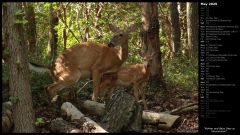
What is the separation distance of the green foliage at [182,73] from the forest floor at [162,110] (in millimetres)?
327

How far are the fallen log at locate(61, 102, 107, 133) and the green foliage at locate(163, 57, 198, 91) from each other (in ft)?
10.7

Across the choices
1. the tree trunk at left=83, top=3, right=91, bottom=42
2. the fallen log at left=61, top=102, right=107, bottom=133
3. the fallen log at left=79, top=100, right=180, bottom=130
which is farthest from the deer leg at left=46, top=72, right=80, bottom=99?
the tree trunk at left=83, top=3, right=91, bottom=42

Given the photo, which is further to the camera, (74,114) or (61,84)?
(61,84)

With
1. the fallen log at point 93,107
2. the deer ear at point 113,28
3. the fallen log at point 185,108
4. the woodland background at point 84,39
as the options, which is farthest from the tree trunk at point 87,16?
the fallen log at point 185,108

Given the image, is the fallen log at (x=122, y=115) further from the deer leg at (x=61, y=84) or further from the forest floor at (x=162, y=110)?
the deer leg at (x=61, y=84)

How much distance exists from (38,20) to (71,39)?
→ 1856 mm

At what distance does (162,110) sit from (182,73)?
9.16ft

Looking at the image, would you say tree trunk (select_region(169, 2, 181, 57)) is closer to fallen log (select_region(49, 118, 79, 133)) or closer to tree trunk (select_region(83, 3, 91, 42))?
tree trunk (select_region(83, 3, 91, 42))

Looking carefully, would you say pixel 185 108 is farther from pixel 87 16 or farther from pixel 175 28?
pixel 175 28

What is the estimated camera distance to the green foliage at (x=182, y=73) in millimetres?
12008

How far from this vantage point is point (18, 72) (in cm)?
854

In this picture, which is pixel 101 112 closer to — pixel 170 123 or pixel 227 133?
pixel 170 123

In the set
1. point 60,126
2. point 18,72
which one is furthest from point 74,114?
point 18,72

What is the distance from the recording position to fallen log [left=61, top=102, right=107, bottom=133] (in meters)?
8.65
